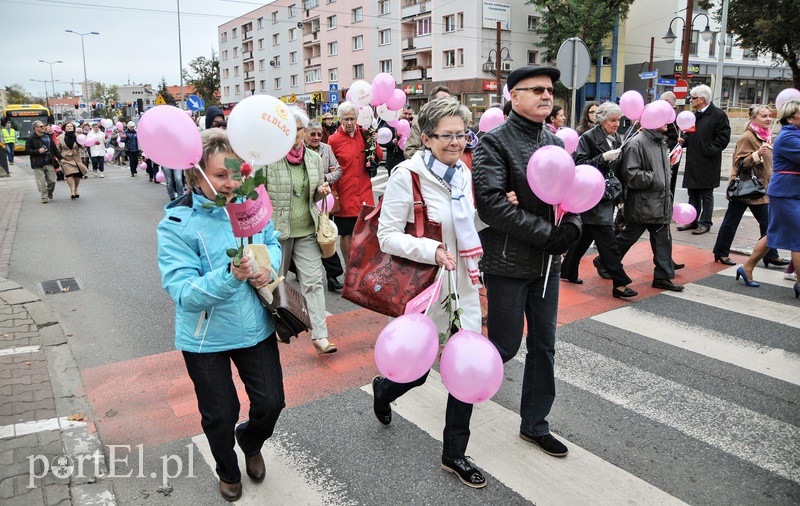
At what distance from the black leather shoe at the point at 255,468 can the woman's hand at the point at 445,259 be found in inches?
57.2

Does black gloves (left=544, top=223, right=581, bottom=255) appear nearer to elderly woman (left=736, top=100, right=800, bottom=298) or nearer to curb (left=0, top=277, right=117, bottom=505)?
curb (left=0, top=277, right=117, bottom=505)

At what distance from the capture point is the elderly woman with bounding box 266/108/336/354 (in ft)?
15.9

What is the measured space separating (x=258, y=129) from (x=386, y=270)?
3.19ft

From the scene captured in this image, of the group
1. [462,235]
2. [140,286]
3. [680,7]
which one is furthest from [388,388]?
[680,7]

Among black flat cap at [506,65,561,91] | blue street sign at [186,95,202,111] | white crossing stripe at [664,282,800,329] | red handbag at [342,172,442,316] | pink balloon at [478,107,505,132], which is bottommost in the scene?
white crossing stripe at [664,282,800,329]

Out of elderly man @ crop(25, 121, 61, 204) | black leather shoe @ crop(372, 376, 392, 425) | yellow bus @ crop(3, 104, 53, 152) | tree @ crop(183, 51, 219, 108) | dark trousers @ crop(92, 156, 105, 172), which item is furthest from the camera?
tree @ crop(183, 51, 219, 108)

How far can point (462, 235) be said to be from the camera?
302cm

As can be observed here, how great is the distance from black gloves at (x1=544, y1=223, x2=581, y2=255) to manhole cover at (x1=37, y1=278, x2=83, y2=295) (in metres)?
6.28

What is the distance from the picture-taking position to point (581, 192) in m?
3.12

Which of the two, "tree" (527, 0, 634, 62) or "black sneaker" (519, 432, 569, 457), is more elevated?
"tree" (527, 0, 634, 62)

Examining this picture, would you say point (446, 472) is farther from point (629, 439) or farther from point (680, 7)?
point (680, 7)

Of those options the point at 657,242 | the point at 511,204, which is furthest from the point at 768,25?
the point at 511,204

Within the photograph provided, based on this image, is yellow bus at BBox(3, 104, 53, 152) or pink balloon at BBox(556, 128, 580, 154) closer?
pink balloon at BBox(556, 128, 580, 154)

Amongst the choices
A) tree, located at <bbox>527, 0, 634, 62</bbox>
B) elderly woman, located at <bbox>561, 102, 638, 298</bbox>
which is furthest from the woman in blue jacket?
tree, located at <bbox>527, 0, 634, 62</bbox>
